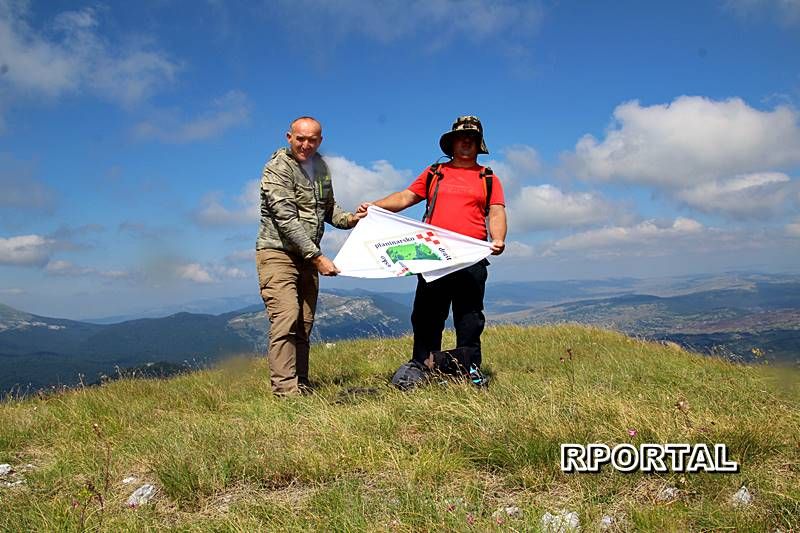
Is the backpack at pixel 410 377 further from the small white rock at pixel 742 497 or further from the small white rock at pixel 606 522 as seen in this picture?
the small white rock at pixel 742 497

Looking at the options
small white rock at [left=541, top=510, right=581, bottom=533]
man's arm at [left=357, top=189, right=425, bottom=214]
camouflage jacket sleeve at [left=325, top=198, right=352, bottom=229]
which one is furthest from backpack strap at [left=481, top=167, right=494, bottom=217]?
small white rock at [left=541, top=510, right=581, bottom=533]

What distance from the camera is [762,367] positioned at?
22.3 feet

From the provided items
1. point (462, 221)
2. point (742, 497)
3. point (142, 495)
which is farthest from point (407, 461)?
point (462, 221)

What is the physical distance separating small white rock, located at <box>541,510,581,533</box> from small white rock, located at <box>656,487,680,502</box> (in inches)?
23.3

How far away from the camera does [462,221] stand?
6.19m

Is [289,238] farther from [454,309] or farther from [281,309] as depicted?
[454,309]

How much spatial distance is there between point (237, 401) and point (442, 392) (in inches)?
115

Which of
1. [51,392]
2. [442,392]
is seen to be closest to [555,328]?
[442,392]

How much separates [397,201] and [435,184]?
0.65m

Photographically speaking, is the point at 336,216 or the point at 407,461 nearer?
the point at 407,461

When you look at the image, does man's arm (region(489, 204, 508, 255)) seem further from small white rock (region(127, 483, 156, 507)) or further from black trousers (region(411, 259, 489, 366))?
small white rock (region(127, 483, 156, 507))

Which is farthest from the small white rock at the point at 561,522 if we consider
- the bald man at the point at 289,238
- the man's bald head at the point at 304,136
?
the man's bald head at the point at 304,136

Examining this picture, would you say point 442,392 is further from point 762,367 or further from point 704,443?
point 762,367

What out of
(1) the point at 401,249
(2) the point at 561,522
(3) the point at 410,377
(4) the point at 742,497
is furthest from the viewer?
(1) the point at 401,249
